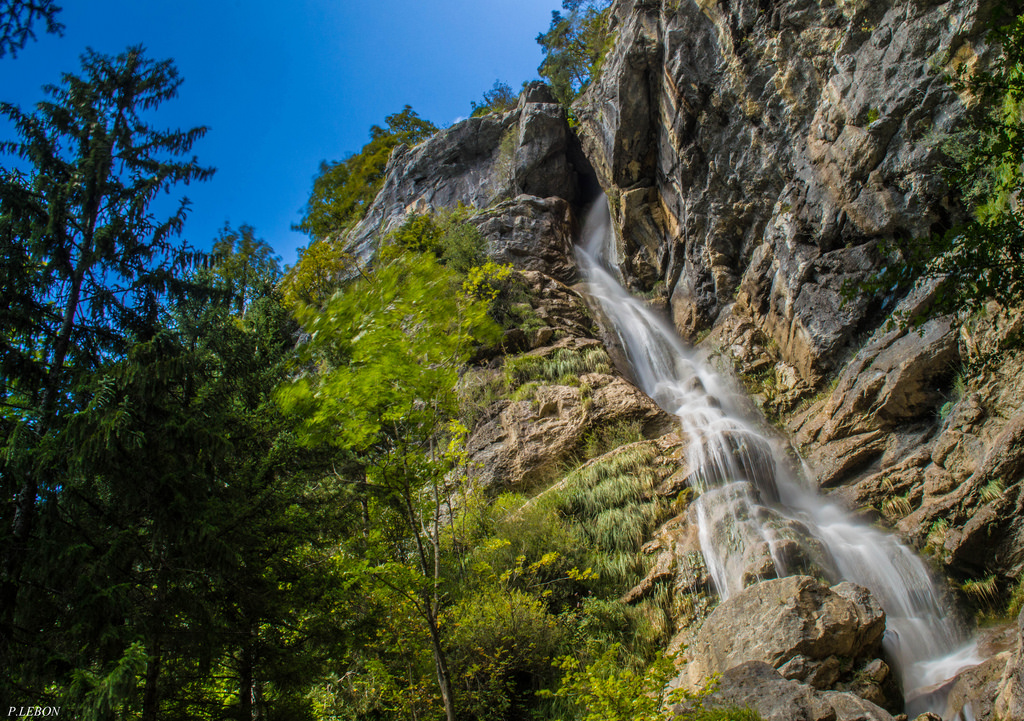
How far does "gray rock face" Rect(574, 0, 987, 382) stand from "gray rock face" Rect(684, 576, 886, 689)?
7615mm

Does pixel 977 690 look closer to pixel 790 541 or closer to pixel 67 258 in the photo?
pixel 790 541

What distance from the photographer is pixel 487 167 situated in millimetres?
27609

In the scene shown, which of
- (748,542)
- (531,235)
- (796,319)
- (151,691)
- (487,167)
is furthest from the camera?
(487,167)

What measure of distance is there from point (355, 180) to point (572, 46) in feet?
55.4

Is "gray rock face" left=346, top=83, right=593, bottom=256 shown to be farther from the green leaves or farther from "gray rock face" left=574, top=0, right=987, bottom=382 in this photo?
the green leaves

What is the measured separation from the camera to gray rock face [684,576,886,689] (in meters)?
6.28

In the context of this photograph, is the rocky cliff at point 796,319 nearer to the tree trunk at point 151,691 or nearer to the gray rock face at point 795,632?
the gray rock face at point 795,632

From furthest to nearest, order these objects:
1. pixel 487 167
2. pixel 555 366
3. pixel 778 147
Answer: pixel 487 167 → pixel 778 147 → pixel 555 366

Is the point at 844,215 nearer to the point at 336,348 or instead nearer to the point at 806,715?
the point at 806,715

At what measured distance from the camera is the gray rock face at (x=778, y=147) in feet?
36.6

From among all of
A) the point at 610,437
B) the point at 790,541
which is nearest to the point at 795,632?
the point at 790,541

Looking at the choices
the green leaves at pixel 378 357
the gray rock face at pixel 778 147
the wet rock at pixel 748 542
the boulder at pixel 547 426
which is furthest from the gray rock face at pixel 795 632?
the gray rock face at pixel 778 147

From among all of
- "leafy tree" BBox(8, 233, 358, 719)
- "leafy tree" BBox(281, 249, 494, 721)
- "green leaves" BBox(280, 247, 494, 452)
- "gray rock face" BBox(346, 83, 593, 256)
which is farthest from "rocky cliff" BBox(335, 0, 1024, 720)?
"leafy tree" BBox(8, 233, 358, 719)

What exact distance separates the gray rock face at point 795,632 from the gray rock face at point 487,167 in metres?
20.3
